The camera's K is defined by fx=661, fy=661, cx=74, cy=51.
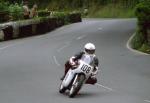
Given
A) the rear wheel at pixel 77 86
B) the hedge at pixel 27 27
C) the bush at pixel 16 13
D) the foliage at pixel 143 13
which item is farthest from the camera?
the bush at pixel 16 13

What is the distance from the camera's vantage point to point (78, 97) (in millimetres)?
17969

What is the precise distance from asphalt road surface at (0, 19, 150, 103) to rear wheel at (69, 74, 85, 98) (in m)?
0.20

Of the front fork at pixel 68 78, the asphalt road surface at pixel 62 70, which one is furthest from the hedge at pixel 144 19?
the front fork at pixel 68 78

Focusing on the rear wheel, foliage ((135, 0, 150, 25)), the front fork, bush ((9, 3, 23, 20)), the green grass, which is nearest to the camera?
the rear wheel

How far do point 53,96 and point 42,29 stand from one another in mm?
31046

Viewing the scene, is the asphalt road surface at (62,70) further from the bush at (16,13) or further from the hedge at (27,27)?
the bush at (16,13)

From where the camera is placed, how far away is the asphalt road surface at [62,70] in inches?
716

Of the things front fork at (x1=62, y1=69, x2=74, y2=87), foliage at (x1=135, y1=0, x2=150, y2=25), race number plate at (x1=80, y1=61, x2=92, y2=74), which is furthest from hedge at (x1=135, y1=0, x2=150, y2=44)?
race number plate at (x1=80, y1=61, x2=92, y2=74)

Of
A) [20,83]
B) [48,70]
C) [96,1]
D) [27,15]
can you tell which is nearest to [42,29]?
[27,15]

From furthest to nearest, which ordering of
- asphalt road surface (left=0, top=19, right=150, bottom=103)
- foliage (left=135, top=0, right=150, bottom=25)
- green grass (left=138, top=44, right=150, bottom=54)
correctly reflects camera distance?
foliage (left=135, top=0, right=150, bottom=25)
green grass (left=138, top=44, right=150, bottom=54)
asphalt road surface (left=0, top=19, right=150, bottom=103)

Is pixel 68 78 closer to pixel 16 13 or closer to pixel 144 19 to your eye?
pixel 144 19

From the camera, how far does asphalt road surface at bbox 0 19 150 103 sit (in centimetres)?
1819

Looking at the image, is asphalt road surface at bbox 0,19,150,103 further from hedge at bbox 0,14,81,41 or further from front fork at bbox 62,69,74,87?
hedge at bbox 0,14,81,41

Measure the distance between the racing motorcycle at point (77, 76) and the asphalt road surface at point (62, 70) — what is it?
0.90 ft
